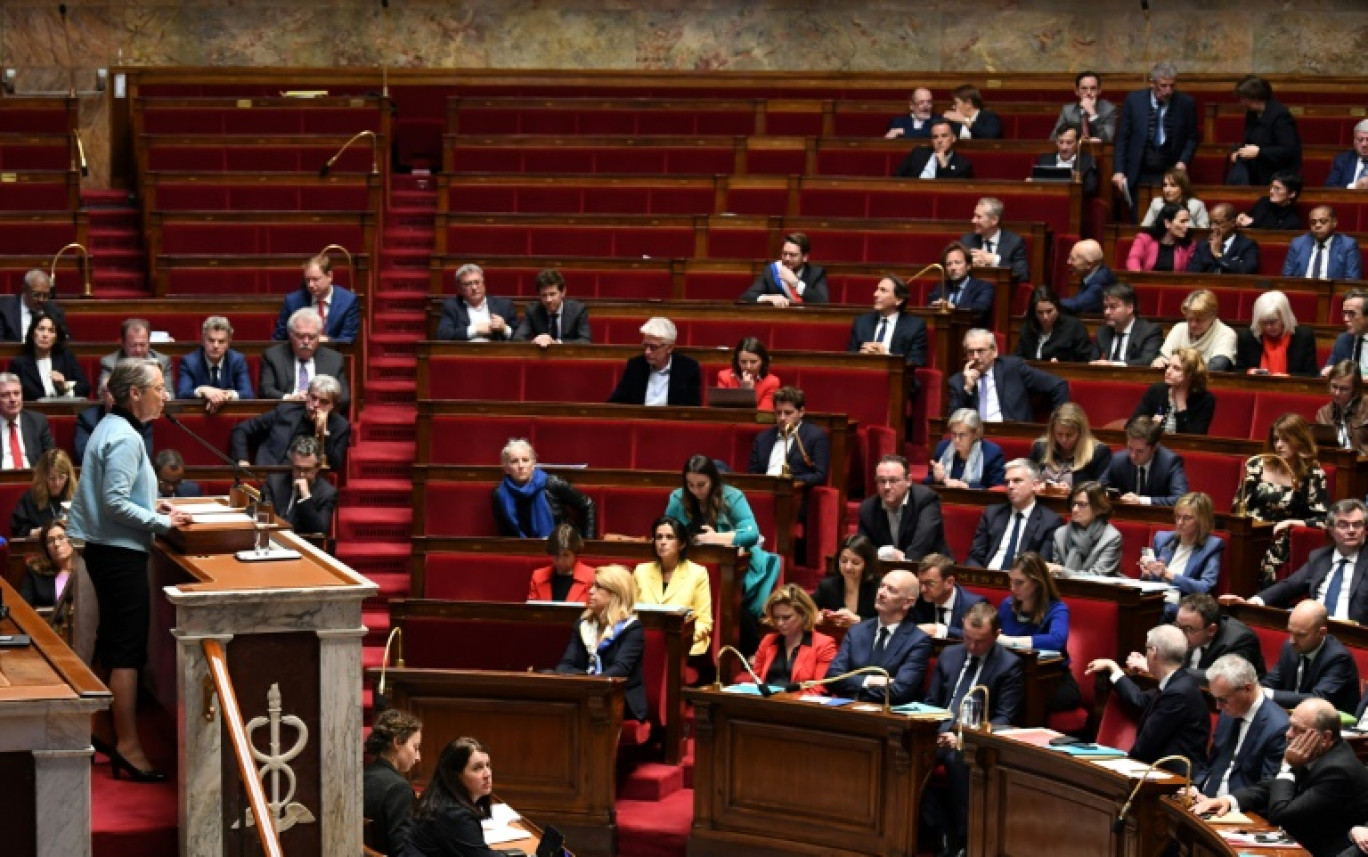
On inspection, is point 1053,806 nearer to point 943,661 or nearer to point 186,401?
point 943,661

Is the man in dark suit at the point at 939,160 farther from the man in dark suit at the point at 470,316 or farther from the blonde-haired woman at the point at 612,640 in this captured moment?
the blonde-haired woman at the point at 612,640

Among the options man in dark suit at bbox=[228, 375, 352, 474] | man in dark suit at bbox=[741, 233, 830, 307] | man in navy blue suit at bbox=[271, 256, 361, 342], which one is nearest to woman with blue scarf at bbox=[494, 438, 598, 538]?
man in dark suit at bbox=[228, 375, 352, 474]

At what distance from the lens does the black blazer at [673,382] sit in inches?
221

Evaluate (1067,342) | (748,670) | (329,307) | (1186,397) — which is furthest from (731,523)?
(329,307)

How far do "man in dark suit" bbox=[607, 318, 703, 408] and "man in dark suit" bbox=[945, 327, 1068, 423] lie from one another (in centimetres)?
70

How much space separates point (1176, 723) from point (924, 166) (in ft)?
11.3

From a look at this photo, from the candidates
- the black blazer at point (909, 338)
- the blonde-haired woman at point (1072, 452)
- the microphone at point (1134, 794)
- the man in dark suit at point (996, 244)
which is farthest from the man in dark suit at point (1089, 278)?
the microphone at point (1134, 794)

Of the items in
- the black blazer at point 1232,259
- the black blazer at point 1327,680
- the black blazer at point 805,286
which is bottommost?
Answer: the black blazer at point 1327,680

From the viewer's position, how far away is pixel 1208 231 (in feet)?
21.1

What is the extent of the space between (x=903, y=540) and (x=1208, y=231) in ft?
6.64

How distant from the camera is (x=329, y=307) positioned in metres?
6.02

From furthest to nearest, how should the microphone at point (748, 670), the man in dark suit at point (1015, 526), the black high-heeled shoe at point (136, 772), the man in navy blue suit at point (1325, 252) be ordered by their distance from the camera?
the man in navy blue suit at point (1325, 252) → the man in dark suit at point (1015, 526) → the microphone at point (748, 670) → the black high-heeled shoe at point (136, 772)

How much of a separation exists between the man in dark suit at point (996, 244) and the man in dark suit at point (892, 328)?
52 cm

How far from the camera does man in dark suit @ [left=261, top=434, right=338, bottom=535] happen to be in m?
5.07
